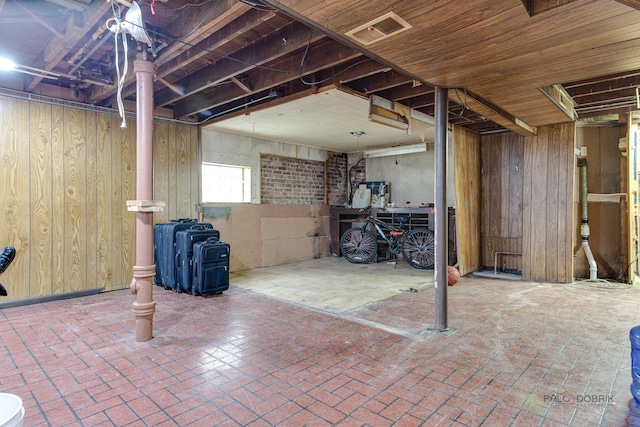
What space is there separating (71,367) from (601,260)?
662 cm

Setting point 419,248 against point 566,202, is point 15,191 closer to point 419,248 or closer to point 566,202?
point 419,248

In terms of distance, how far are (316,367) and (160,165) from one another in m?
3.95

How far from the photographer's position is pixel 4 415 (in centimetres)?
128

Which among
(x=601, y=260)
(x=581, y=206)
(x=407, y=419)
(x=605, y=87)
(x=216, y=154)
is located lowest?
(x=407, y=419)

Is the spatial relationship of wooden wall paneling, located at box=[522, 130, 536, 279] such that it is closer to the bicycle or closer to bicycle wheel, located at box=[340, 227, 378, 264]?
the bicycle

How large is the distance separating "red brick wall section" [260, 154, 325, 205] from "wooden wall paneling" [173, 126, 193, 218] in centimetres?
156

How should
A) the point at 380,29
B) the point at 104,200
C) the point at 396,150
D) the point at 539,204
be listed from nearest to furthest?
the point at 380,29, the point at 104,200, the point at 539,204, the point at 396,150

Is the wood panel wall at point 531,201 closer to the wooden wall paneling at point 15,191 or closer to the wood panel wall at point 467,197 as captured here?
the wood panel wall at point 467,197

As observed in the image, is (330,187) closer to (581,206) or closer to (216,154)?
(216,154)

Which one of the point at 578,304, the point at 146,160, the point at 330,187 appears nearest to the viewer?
the point at 146,160

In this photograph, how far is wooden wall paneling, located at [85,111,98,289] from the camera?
14.7 feet

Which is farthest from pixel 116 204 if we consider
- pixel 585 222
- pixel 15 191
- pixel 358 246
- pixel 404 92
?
pixel 585 222

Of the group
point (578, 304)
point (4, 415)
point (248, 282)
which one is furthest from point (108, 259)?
point (578, 304)

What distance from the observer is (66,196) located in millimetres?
4312
